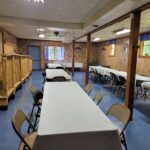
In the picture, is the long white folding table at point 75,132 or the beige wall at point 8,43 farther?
the beige wall at point 8,43

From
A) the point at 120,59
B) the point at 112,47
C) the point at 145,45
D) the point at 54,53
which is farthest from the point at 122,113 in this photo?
the point at 54,53

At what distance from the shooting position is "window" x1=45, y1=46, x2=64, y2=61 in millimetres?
13016

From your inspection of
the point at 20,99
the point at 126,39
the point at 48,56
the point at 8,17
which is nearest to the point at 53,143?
the point at 20,99

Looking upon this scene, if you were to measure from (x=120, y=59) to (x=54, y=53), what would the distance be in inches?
237

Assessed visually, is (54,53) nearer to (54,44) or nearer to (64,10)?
(54,44)

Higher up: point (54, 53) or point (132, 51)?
point (54, 53)

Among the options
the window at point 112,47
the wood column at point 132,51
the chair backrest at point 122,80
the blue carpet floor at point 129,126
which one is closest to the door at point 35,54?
the window at point 112,47

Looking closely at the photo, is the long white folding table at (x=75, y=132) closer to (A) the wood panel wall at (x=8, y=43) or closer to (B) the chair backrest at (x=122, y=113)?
(B) the chair backrest at (x=122, y=113)

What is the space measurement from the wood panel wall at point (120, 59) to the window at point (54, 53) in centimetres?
329

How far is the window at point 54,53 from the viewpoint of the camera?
42.7 feet

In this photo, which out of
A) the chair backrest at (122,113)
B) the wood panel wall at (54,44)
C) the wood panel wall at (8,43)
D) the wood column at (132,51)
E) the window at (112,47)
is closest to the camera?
the chair backrest at (122,113)

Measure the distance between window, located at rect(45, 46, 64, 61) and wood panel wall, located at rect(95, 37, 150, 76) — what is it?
3.29 m

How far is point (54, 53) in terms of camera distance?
1323cm

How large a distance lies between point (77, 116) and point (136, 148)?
131cm
